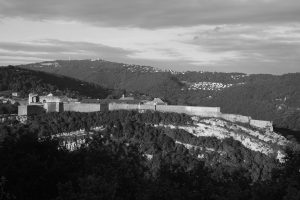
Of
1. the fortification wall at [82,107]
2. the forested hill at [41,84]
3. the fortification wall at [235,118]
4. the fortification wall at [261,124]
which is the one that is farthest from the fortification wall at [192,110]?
the forested hill at [41,84]

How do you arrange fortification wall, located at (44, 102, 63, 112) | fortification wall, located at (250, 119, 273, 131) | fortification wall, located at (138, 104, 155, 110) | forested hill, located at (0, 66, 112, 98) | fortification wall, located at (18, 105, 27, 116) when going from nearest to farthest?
1. fortification wall, located at (18, 105, 27, 116)
2. fortification wall, located at (250, 119, 273, 131)
3. fortification wall, located at (44, 102, 63, 112)
4. fortification wall, located at (138, 104, 155, 110)
5. forested hill, located at (0, 66, 112, 98)

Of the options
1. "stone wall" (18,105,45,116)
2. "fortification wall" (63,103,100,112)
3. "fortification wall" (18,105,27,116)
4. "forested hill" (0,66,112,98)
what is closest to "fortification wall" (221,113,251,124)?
"fortification wall" (63,103,100,112)

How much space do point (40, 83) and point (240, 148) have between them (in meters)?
54.8

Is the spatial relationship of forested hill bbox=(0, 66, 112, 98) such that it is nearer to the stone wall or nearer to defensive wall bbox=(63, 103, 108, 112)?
defensive wall bbox=(63, 103, 108, 112)

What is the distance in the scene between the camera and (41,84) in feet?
352

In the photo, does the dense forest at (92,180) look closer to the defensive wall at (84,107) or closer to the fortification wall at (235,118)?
the fortification wall at (235,118)

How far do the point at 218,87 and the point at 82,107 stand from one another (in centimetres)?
9160

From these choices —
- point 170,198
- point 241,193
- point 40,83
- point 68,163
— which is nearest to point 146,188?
point 170,198

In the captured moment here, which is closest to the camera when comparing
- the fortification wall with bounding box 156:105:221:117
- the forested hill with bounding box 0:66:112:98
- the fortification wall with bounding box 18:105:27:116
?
the fortification wall with bounding box 18:105:27:116

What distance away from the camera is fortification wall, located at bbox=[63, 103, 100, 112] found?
242 feet

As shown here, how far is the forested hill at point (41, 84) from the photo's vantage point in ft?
335

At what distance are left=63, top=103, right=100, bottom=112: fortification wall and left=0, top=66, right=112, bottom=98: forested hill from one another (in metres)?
21.1

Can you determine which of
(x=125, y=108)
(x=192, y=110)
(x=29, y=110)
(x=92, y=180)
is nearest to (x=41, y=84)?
(x=125, y=108)

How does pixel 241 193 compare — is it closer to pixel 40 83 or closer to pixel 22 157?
pixel 22 157
